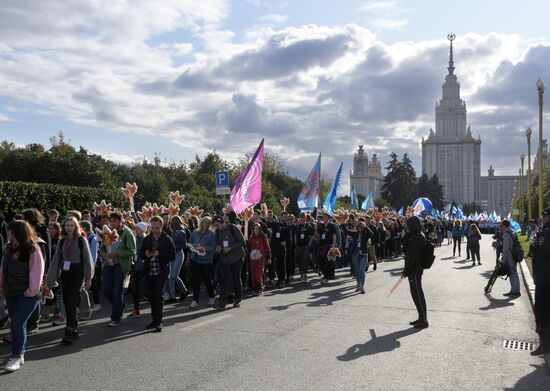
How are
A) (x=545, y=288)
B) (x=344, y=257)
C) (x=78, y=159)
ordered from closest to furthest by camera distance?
1. (x=545, y=288)
2. (x=344, y=257)
3. (x=78, y=159)

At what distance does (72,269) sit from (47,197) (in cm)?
1345

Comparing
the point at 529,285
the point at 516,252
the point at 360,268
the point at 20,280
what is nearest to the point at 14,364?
the point at 20,280

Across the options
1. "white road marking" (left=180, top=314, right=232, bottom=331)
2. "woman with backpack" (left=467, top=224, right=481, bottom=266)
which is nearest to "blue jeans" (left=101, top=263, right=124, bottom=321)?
"white road marking" (left=180, top=314, right=232, bottom=331)

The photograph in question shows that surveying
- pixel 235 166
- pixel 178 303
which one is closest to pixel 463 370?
pixel 178 303

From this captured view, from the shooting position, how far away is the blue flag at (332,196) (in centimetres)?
2306

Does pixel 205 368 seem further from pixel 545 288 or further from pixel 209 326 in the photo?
pixel 545 288

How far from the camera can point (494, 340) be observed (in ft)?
28.5

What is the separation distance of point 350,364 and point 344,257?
15.3m

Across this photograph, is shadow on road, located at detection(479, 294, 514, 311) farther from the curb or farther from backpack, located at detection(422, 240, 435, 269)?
backpack, located at detection(422, 240, 435, 269)

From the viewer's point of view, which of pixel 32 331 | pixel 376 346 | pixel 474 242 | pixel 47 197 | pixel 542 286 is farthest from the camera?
pixel 474 242

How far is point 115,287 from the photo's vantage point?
9750 millimetres

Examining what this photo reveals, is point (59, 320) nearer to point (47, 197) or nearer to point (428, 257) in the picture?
point (428, 257)

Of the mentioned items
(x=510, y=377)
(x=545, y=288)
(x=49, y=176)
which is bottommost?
(x=510, y=377)

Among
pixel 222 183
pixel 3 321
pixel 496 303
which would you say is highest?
pixel 222 183
